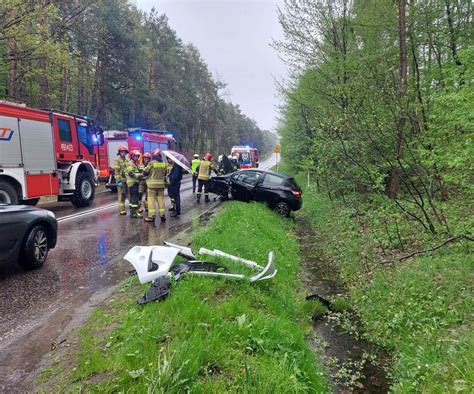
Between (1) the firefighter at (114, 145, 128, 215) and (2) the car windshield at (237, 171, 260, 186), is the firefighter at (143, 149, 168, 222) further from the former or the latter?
(2) the car windshield at (237, 171, 260, 186)

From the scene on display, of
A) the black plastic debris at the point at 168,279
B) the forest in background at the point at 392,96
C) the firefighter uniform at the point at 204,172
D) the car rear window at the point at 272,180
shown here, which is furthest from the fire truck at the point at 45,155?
the forest in background at the point at 392,96

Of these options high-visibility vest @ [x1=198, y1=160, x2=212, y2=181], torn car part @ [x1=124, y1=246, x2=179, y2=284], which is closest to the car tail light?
high-visibility vest @ [x1=198, y1=160, x2=212, y2=181]

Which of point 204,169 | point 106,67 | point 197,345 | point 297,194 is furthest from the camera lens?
point 106,67

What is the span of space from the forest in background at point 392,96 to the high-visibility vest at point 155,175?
453 centimetres

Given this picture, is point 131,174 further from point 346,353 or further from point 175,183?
point 346,353

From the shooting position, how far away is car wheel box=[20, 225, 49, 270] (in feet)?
Answer: 18.2

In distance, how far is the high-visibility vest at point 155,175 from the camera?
32.2 ft

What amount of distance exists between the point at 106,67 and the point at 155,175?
20.4 m

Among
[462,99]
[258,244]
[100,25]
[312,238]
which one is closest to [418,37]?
[462,99]

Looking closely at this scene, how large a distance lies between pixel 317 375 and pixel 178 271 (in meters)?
2.26

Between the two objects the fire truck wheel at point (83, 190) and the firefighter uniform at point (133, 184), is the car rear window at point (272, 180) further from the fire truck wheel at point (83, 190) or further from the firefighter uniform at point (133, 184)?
the fire truck wheel at point (83, 190)

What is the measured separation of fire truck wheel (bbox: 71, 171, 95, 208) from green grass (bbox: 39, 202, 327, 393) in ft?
26.5

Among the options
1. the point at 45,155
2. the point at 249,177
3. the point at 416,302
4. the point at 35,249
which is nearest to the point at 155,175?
the point at 45,155

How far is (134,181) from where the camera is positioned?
1017cm
